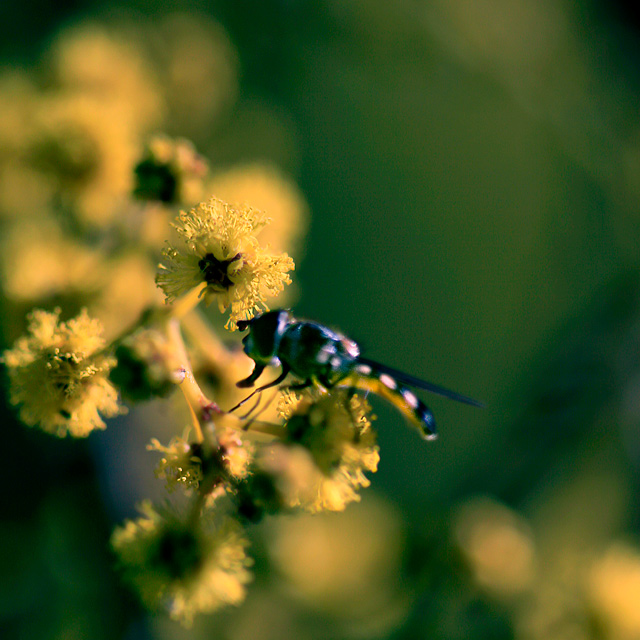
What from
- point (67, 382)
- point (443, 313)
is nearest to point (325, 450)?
point (67, 382)

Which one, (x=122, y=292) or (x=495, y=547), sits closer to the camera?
(x=122, y=292)

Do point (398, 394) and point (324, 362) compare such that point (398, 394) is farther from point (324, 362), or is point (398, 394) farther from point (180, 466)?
point (180, 466)

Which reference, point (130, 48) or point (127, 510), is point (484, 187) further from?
point (127, 510)

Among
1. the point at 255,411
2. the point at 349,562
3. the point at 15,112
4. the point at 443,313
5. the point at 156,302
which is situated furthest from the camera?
the point at 443,313

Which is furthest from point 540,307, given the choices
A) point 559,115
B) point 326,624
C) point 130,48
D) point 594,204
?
point 130,48

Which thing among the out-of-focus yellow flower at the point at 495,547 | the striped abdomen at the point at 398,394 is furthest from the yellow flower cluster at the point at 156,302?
the out-of-focus yellow flower at the point at 495,547

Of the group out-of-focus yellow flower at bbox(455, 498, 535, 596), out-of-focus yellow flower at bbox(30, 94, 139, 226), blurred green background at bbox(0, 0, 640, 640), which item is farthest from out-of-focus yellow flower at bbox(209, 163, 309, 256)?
out-of-focus yellow flower at bbox(455, 498, 535, 596)

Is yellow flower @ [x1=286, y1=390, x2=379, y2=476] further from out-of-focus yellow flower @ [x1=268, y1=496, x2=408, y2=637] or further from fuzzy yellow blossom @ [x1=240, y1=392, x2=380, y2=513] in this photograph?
out-of-focus yellow flower @ [x1=268, y1=496, x2=408, y2=637]

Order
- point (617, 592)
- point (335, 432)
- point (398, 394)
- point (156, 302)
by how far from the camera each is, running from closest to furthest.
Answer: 1. point (398, 394)
2. point (335, 432)
3. point (156, 302)
4. point (617, 592)

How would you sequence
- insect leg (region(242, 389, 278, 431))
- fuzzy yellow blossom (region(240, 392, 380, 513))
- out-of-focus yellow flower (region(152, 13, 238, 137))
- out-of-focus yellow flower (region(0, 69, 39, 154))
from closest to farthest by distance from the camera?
fuzzy yellow blossom (region(240, 392, 380, 513)), insect leg (region(242, 389, 278, 431)), out-of-focus yellow flower (region(0, 69, 39, 154)), out-of-focus yellow flower (region(152, 13, 238, 137))
